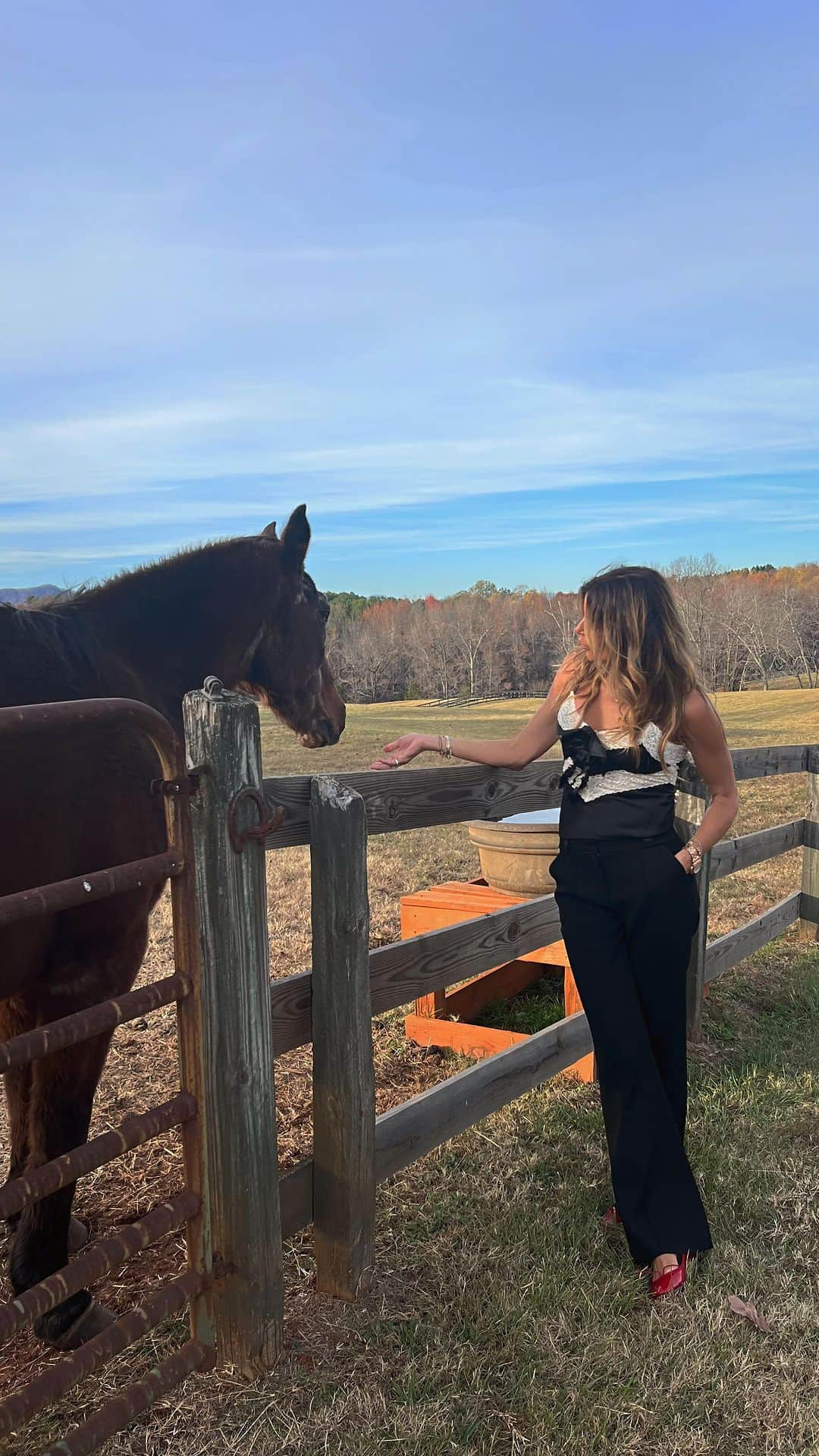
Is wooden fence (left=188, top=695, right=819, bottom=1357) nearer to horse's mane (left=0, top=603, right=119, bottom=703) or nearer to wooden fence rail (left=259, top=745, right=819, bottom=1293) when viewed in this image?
wooden fence rail (left=259, top=745, right=819, bottom=1293)

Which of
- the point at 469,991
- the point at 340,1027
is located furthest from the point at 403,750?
the point at 469,991

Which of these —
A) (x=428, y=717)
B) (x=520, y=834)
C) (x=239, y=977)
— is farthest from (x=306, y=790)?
(x=428, y=717)

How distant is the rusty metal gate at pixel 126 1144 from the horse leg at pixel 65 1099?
41cm

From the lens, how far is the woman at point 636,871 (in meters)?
3.05

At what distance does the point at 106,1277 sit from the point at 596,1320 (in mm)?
1619

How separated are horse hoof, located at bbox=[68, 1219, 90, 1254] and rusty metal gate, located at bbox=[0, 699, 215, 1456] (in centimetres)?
91

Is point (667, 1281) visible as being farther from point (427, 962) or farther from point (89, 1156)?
point (89, 1156)

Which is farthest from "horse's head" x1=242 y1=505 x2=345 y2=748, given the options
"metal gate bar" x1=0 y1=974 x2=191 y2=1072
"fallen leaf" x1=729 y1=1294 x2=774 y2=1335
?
"fallen leaf" x1=729 y1=1294 x2=774 y2=1335

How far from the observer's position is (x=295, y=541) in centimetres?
420

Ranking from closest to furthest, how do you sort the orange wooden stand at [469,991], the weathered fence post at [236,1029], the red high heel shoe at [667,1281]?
the weathered fence post at [236,1029] → the red high heel shoe at [667,1281] → the orange wooden stand at [469,991]

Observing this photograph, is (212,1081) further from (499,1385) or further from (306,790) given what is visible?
(499,1385)

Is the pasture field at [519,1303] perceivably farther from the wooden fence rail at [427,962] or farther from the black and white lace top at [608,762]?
the black and white lace top at [608,762]

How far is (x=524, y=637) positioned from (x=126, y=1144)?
87.8 m

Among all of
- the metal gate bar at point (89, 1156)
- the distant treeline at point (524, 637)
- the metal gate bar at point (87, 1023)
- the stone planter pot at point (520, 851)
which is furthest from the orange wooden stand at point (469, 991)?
the distant treeline at point (524, 637)
